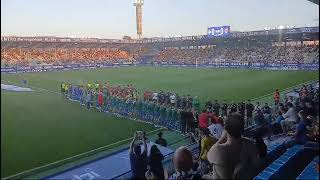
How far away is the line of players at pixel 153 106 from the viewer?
13.5m

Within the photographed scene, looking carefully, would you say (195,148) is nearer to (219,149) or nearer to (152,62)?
(219,149)

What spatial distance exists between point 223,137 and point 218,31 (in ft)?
176

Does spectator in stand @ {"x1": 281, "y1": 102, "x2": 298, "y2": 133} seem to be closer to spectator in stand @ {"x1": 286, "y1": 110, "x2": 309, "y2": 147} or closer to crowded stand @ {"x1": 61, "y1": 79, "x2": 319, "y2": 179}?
crowded stand @ {"x1": 61, "y1": 79, "x2": 319, "y2": 179}

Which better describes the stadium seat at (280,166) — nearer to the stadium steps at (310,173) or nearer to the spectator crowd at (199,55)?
the stadium steps at (310,173)

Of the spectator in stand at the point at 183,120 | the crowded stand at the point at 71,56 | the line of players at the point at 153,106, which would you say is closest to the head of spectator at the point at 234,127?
the line of players at the point at 153,106

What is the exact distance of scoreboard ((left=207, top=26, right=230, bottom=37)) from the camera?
5477 centimetres

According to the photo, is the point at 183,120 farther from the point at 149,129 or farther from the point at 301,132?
the point at 301,132

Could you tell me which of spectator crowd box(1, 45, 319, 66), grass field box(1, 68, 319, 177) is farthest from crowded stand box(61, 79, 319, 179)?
spectator crowd box(1, 45, 319, 66)

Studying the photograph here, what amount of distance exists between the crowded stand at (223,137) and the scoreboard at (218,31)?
38.0m

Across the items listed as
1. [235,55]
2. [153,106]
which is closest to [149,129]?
[153,106]

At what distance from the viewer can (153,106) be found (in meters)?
14.4

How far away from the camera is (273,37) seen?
44875mm

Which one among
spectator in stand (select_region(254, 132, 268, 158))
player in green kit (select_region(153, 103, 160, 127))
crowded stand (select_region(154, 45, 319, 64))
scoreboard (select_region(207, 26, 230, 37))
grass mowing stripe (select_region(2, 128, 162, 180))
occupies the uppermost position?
scoreboard (select_region(207, 26, 230, 37))

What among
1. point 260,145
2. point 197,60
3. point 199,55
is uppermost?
point 199,55
